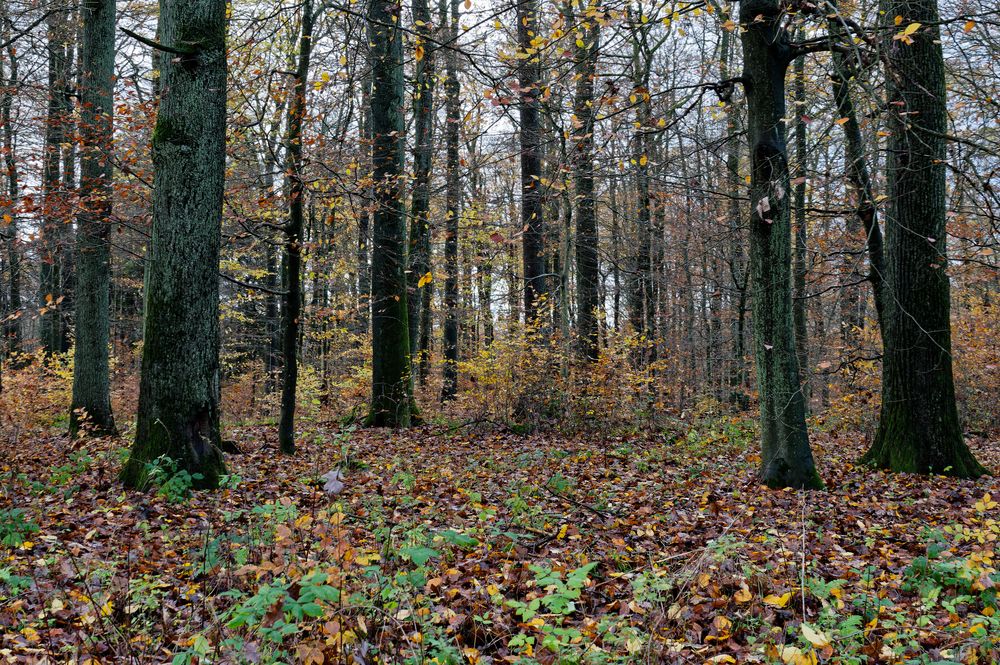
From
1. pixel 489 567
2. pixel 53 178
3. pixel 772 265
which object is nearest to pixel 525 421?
pixel 772 265

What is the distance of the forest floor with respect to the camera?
3018 millimetres

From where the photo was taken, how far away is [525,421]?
1138cm

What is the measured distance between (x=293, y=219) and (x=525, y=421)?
5.45 meters

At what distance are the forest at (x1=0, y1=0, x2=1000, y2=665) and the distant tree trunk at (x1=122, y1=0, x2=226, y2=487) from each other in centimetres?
3

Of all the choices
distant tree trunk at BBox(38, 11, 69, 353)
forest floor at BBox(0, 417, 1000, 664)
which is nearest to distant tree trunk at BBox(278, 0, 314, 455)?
forest floor at BBox(0, 417, 1000, 664)

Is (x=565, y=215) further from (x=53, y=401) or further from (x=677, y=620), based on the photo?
(x=53, y=401)

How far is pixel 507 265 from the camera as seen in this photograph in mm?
24609

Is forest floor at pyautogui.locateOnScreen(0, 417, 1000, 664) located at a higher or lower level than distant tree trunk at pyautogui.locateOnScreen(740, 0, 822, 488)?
lower

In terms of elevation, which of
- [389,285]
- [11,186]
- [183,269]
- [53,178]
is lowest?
[183,269]

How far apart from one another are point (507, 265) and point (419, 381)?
7.30 m

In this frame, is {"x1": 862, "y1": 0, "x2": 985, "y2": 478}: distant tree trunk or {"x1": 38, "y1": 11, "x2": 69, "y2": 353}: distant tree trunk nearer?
{"x1": 862, "y1": 0, "x2": 985, "y2": 478}: distant tree trunk

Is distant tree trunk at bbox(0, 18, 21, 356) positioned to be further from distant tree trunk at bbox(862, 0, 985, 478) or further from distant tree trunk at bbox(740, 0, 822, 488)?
distant tree trunk at bbox(862, 0, 985, 478)

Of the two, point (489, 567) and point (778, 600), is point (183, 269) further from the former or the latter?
point (778, 600)

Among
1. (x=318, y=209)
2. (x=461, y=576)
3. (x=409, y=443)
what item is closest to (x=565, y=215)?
(x=409, y=443)
